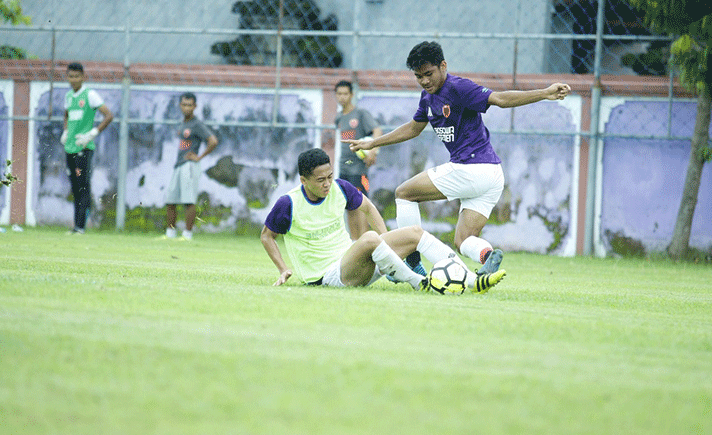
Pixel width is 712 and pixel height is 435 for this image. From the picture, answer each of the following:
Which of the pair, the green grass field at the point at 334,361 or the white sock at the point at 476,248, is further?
the white sock at the point at 476,248

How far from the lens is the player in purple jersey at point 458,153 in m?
6.53

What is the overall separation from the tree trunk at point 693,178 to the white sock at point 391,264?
7714 millimetres

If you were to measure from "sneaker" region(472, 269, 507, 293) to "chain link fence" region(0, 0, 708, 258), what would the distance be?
7974 millimetres

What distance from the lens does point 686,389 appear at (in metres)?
2.99

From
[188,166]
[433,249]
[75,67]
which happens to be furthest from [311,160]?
[75,67]

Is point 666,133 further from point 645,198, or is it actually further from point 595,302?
point 595,302

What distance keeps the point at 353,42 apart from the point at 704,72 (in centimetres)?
536

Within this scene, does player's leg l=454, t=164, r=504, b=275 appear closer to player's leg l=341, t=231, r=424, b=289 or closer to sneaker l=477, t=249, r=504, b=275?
sneaker l=477, t=249, r=504, b=275

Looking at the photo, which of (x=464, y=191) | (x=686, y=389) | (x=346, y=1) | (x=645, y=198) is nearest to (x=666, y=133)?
(x=645, y=198)

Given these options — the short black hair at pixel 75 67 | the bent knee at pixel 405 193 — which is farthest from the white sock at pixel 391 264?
the short black hair at pixel 75 67

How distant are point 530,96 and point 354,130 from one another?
5.43m

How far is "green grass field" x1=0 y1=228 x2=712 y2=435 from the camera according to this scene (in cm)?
243

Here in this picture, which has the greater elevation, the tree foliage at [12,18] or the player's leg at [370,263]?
the tree foliage at [12,18]

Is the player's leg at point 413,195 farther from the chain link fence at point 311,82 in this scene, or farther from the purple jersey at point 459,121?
the chain link fence at point 311,82
